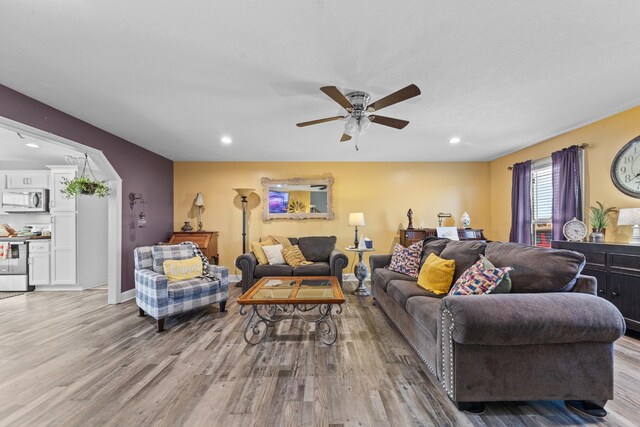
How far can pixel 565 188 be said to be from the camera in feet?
12.2

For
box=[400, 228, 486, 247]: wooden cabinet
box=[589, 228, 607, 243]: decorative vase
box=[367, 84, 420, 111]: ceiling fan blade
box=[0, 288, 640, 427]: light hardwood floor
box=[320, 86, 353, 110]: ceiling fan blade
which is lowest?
box=[0, 288, 640, 427]: light hardwood floor

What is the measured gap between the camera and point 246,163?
5.57 metres

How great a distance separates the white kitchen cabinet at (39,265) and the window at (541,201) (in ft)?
27.7

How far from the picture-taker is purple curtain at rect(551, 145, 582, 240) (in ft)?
11.7

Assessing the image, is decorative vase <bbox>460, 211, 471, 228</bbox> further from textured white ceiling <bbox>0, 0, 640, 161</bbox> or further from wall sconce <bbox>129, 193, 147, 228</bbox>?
wall sconce <bbox>129, 193, 147, 228</bbox>

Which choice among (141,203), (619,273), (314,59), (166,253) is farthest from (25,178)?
(619,273)

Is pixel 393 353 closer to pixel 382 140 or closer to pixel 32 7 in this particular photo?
pixel 382 140

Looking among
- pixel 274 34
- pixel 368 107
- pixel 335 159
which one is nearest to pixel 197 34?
pixel 274 34

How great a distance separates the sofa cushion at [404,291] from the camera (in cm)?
257

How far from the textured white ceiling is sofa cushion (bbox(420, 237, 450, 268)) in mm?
1527

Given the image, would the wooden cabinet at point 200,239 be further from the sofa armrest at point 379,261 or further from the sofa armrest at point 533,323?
the sofa armrest at point 533,323

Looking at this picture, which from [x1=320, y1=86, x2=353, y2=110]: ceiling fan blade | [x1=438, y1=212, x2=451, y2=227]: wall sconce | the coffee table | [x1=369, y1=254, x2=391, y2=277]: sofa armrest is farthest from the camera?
[x1=438, y1=212, x2=451, y2=227]: wall sconce

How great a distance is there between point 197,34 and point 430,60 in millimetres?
1719

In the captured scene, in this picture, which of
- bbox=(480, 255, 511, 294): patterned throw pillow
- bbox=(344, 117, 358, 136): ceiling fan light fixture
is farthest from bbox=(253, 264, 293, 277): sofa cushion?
bbox=(480, 255, 511, 294): patterned throw pillow
